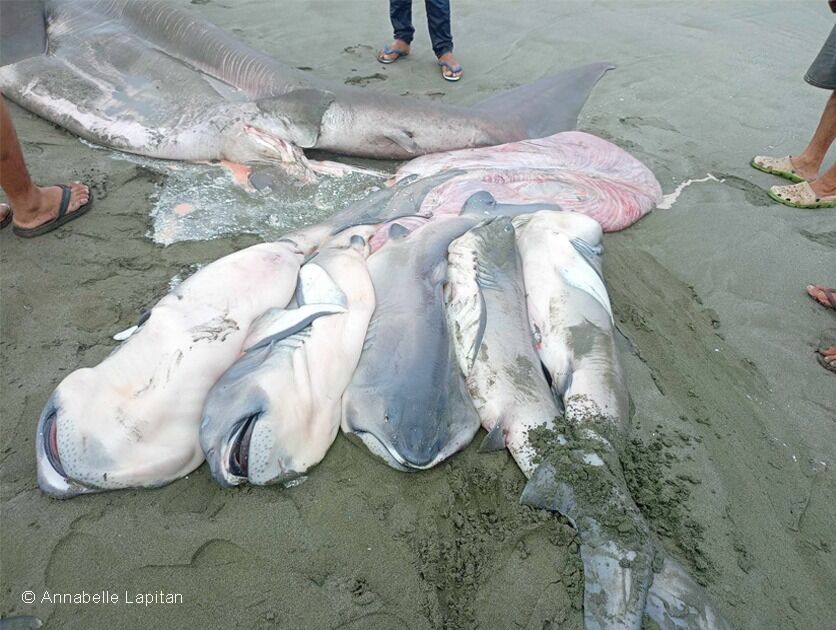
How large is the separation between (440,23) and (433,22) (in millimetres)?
66

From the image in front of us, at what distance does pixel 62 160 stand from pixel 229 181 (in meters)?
1.10

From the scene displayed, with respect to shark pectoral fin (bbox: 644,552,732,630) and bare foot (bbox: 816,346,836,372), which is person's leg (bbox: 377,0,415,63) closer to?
bare foot (bbox: 816,346,836,372)

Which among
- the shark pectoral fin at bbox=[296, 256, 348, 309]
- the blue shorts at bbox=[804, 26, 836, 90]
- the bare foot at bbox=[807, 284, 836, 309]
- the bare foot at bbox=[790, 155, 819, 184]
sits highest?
the blue shorts at bbox=[804, 26, 836, 90]

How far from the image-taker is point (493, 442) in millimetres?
2252

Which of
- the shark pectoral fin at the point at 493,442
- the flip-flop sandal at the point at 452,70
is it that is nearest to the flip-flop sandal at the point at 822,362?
the shark pectoral fin at the point at 493,442

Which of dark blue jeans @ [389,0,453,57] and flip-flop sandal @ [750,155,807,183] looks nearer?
flip-flop sandal @ [750,155,807,183]

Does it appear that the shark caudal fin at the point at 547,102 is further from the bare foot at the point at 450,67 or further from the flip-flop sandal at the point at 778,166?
the flip-flop sandal at the point at 778,166

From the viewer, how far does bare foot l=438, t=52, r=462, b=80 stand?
5.39 meters

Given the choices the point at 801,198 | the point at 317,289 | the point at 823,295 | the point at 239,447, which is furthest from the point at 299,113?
the point at 801,198

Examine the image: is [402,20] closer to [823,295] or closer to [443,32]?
[443,32]

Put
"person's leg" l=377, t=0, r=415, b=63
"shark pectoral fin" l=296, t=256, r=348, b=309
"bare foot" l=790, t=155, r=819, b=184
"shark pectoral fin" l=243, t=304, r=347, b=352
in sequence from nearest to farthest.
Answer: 1. "shark pectoral fin" l=243, t=304, r=347, b=352
2. "shark pectoral fin" l=296, t=256, r=348, b=309
3. "bare foot" l=790, t=155, r=819, b=184
4. "person's leg" l=377, t=0, r=415, b=63

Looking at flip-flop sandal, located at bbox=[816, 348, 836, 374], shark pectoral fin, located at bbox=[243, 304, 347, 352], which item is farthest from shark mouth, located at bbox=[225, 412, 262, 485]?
flip-flop sandal, located at bbox=[816, 348, 836, 374]

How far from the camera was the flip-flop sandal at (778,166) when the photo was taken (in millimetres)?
4195

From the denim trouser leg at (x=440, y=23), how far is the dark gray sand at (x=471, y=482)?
206 cm
